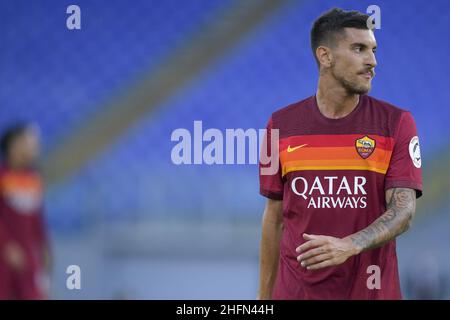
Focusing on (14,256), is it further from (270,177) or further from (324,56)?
(324,56)

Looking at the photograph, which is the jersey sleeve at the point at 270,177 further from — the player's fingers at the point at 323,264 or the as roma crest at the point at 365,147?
the player's fingers at the point at 323,264

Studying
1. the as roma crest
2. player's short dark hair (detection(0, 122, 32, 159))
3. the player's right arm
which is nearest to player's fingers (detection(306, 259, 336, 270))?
the player's right arm

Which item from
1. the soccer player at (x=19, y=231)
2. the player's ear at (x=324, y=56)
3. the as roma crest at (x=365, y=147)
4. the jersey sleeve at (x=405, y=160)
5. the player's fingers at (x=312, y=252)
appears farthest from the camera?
the soccer player at (x=19, y=231)

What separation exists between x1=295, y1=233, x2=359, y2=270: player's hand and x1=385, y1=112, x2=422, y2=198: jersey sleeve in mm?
343

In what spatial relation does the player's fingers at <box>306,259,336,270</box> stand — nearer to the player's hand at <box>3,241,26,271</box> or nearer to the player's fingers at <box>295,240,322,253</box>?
the player's fingers at <box>295,240,322,253</box>

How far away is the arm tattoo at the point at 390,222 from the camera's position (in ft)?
8.27

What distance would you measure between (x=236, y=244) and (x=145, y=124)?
2.49 ft

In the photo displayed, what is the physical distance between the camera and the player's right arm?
2.80 m

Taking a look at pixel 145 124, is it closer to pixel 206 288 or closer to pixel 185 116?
pixel 185 116

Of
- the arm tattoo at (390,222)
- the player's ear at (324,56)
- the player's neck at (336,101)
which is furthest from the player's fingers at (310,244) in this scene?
the player's ear at (324,56)

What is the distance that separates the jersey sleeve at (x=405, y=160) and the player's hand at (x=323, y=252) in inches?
13.5

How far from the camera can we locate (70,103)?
3.75m
